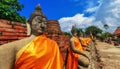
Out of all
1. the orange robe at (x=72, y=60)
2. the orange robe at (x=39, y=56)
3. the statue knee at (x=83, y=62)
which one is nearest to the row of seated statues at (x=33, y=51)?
the orange robe at (x=39, y=56)

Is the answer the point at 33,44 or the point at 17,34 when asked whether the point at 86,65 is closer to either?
the point at 17,34

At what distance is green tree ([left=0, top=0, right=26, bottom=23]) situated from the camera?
12742 mm

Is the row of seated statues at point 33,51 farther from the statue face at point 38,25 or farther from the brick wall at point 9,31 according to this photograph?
the brick wall at point 9,31

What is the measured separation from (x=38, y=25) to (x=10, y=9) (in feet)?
38.5

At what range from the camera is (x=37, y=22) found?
121 inches

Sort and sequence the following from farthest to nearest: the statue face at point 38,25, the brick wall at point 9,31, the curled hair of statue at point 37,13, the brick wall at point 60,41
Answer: the brick wall at point 60,41 < the brick wall at point 9,31 < the curled hair of statue at point 37,13 < the statue face at point 38,25

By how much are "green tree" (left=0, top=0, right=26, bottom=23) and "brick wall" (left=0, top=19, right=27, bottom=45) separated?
8419 millimetres

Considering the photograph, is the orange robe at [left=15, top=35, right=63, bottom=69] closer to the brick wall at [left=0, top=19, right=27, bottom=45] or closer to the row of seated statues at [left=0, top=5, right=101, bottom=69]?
the row of seated statues at [left=0, top=5, right=101, bottom=69]

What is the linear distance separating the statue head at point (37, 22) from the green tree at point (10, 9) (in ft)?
31.9

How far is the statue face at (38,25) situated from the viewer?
9.97ft

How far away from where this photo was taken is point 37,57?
281cm

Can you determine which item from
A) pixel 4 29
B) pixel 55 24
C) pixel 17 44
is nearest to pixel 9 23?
pixel 4 29

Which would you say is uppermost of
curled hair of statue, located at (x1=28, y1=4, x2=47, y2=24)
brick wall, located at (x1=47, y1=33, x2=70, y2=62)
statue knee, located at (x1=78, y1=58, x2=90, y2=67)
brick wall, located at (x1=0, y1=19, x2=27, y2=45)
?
curled hair of statue, located at (x1=28, y1=4, x2=47, y2=24)

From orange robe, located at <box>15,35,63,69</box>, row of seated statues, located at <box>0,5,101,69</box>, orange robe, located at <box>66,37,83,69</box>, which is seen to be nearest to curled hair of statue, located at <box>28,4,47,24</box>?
row of seated statues, located at <box>0,5,101,69</box>
